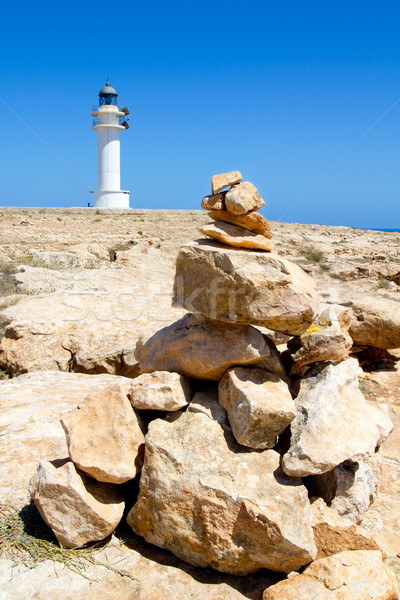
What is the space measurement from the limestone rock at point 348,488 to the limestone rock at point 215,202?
2.63 m

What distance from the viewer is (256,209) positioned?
4484mm

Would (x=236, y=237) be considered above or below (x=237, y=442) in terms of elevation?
above

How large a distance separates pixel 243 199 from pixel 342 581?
3125 mm

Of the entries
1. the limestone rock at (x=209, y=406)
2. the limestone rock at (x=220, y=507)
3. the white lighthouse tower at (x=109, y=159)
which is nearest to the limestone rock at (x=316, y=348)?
the limestone rock at (x=209, y=406)

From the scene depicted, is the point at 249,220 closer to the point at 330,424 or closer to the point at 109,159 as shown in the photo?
the point at 330,424

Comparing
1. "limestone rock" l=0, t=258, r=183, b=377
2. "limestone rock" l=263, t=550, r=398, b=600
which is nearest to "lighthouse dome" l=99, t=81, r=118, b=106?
"limestone rock" l=0, t=258, r=183, b=377

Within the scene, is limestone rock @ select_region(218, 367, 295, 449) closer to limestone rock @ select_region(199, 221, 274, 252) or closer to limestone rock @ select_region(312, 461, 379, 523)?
limestone rock @ select_region(312, 461, 379, 523)

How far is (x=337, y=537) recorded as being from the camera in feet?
12.1

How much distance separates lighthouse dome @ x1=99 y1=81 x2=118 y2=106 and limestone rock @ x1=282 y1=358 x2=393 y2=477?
144 ft

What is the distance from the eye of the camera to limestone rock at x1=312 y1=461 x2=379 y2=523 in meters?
4.06

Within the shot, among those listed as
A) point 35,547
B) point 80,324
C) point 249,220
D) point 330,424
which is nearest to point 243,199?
point 249,220

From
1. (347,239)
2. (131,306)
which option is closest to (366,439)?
(131,306)

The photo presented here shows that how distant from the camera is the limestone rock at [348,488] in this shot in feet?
13.3

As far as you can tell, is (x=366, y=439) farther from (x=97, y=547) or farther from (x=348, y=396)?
(x=97, y=547)
